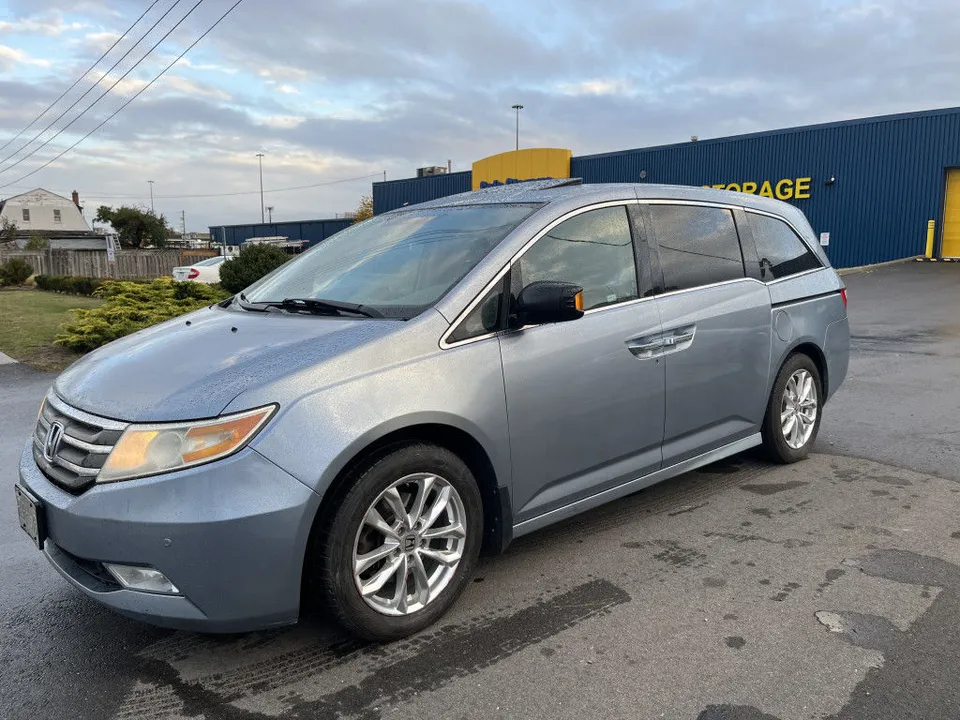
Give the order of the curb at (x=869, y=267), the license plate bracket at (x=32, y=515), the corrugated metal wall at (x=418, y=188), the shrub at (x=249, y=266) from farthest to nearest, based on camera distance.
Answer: the corrugated metal wall at (x=418, y=188), the curb at (x=869, y=267), the shrub at (x=249, y=266), the license plate bracket at (x=32, y=515)

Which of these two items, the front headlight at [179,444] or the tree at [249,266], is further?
the tree at [249,266]

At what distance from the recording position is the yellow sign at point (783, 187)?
2771cm

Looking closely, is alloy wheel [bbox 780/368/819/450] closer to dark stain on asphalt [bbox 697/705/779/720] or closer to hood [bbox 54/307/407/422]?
dark stain on asphalt [bbox 697/705/779/720]

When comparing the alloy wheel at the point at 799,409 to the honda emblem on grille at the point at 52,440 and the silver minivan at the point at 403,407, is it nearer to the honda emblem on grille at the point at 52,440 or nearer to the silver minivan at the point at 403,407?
the silver minivan at the point at 403,407

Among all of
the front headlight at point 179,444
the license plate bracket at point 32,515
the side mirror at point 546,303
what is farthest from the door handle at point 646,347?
the license plate bracket at point 32,515

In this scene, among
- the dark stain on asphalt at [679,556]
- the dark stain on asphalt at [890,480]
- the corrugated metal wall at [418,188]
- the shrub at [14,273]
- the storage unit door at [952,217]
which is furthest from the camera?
the corrugated metal wall at [418,188]

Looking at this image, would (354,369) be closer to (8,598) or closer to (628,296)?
(628,296)

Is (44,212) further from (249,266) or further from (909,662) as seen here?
(909,662)

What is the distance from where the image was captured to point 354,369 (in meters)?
2.82

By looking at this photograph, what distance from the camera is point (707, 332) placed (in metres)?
4.09

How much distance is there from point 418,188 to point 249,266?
31.7m

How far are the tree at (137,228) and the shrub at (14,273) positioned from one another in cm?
3979

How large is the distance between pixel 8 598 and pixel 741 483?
396cm

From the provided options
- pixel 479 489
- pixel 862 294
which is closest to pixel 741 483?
pixel 479 489
